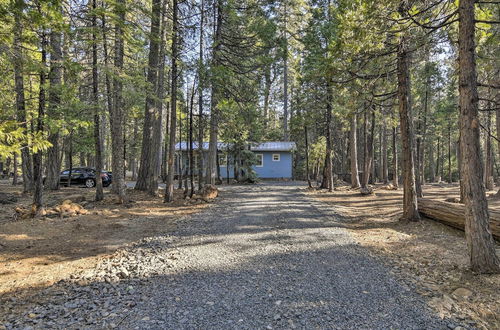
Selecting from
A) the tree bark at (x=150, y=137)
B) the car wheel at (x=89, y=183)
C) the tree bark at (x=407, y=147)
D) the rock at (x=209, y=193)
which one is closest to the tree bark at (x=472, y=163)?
the tree bark at (x=407, y=147)

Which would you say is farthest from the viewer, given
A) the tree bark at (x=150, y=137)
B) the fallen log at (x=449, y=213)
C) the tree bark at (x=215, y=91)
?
the tree bark at (x=150, y=137)

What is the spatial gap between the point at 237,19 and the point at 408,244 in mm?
11613

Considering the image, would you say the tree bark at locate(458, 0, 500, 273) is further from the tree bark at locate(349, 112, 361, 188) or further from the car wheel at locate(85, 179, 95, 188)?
the car wheel at locate(85, 179, 95, 188)

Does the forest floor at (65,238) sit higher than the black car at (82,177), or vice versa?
the black car at (82,177)

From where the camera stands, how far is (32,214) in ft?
23.9

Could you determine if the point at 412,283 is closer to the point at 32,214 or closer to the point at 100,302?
the point at 100,302

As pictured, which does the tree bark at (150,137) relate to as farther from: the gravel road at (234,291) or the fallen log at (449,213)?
the fallen log at (449,213)

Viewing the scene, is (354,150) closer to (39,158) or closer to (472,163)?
(472,163)

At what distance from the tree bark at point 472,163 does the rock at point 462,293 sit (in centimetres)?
73

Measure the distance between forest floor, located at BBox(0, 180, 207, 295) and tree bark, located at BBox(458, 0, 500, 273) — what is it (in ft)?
18.8

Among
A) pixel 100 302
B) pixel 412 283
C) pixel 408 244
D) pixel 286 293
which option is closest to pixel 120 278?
pixel 100 302

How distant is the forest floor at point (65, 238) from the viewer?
3980 millimetres

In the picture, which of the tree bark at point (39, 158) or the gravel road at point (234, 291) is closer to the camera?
the gravel road at point (234, 291)

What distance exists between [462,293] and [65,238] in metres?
6.81
